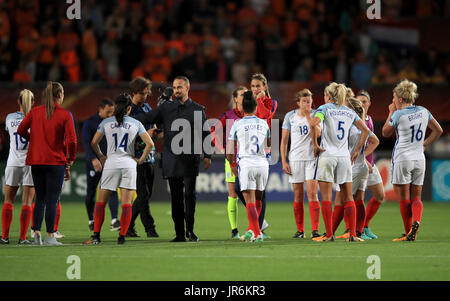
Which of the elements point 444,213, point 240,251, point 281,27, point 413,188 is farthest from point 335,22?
point 240,251

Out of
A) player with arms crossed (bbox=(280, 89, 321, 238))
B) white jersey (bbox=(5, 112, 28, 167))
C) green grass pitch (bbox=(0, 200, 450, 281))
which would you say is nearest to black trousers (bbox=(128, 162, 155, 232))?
green grass pitch (bbox=(0, 200, 450, 281))

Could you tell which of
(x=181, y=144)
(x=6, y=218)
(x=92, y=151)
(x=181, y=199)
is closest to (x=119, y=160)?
(x=181, y=144)

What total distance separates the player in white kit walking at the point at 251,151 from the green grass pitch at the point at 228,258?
633 millimetres

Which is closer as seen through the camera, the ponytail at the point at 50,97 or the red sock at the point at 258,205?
the ponytail at the point at 50,97

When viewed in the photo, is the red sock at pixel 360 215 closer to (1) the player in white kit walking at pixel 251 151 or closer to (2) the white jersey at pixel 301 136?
(2) the white jersey at pixel 301 136

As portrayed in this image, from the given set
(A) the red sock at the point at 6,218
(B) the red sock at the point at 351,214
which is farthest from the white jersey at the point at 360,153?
(A) the red sock at the point at 6,218

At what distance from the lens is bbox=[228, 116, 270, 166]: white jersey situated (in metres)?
11.6

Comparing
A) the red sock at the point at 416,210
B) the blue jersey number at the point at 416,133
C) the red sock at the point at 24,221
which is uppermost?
the blue jersey number at the point at 416,133

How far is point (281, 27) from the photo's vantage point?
25.5 metres

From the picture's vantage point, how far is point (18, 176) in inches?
472

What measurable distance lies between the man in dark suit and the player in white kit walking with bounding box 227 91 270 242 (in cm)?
48

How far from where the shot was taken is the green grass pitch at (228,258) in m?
8.60

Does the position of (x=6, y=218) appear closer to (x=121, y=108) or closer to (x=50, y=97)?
(x=50, y=97)
